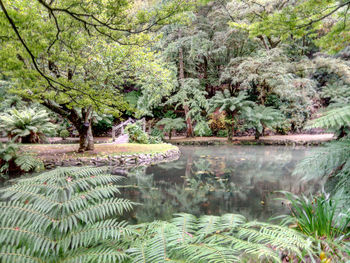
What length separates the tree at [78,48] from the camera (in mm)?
2396

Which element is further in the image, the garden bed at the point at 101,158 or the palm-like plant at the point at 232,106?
the palm-like plant at the point at 232,106

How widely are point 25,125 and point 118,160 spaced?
5260mm

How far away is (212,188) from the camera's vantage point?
13.8 feet

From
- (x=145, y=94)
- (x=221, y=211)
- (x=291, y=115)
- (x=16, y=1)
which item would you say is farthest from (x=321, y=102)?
(x=16, y=1)

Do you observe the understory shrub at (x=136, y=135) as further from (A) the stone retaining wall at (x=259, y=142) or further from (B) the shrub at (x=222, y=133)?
(B) the shrub at (x=222, y=133)

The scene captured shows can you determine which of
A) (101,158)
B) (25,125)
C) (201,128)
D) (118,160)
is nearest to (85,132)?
(101,158)

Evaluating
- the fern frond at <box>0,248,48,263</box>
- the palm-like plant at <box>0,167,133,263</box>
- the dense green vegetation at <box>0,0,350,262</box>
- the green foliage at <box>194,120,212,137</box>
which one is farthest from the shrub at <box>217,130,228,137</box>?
the fern frond at <box>0,248,48,263</box>

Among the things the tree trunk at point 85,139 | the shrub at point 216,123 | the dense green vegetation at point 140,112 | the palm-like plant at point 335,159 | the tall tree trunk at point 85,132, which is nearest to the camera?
the dense green vegetation at point 140,112

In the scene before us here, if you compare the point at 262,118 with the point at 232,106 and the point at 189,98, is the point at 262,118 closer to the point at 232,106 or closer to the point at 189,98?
the point at 232,106

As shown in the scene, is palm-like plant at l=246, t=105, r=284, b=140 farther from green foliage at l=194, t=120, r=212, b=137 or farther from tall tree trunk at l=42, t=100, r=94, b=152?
tall tree trunk at l=42, t=100, r=94, b=152

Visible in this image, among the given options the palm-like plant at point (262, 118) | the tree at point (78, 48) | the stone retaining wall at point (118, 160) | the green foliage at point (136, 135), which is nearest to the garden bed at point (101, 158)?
the stone retaining wall at point (118, 160)

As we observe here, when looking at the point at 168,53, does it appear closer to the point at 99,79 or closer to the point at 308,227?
the point at 99,79

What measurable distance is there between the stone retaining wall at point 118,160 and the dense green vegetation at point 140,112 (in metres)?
0.60

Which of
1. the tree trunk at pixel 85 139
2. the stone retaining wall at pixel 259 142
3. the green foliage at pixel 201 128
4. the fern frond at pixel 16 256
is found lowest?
the fern frond at pixel 16 256
